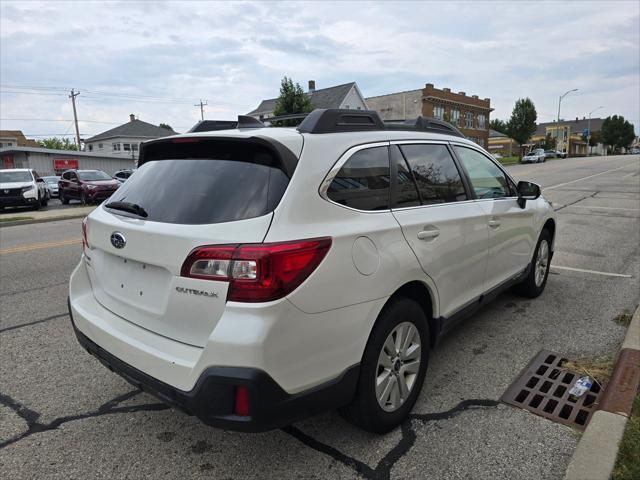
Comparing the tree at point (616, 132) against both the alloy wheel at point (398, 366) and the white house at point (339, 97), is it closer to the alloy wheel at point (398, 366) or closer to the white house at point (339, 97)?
the white house at point (339, 97)

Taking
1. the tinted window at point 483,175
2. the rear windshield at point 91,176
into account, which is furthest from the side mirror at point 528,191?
the rear windshield at point 91,176

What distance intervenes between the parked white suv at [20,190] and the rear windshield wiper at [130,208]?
61.4 feet

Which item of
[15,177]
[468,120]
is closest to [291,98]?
[15,177]

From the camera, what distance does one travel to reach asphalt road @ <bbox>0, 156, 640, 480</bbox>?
254 cm

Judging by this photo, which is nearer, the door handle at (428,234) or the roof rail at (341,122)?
the roof rail at (341,122)

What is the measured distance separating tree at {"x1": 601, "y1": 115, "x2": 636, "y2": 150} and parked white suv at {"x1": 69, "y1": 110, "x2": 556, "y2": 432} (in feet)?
417

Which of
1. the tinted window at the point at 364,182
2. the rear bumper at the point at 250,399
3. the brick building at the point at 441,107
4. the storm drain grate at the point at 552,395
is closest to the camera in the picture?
the rear bumper at the point at 250,399

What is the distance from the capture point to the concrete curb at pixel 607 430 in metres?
2.41

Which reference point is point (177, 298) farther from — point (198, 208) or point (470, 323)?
point (470, 323)

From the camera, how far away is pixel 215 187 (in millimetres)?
2428

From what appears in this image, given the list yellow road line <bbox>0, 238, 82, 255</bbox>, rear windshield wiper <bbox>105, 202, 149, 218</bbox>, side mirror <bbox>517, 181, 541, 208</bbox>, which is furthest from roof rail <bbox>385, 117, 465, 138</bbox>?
yellow road line <bbox>0, 238, 82, 255</bbox>

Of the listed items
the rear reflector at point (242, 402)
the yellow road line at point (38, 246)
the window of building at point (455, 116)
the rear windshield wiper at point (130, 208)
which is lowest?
the yellow road line at point (38, 246)

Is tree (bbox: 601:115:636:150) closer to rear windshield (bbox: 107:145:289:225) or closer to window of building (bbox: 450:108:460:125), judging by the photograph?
window of building (bbox: 450:108:460:125)

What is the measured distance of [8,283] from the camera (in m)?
6.24
